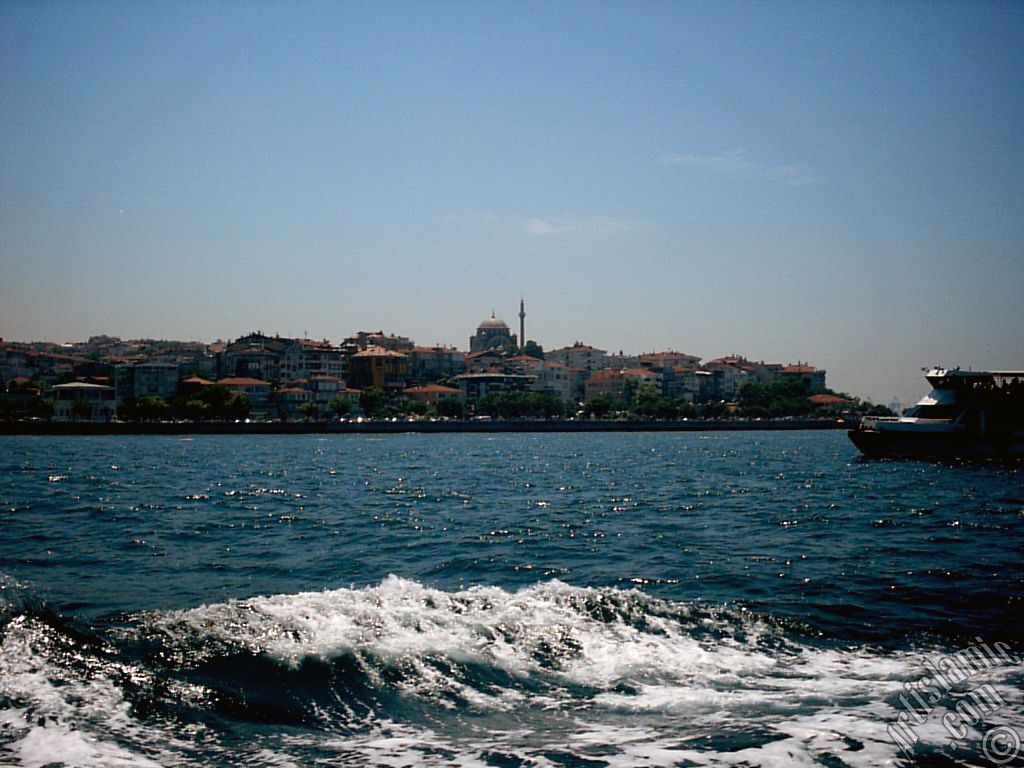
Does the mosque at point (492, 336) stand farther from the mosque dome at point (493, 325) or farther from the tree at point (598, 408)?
the tree at point (598, 408)

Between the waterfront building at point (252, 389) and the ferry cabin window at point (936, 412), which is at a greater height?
the waterfront building at point (252, 389)

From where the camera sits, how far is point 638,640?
8875mm

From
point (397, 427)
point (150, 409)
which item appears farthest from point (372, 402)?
point (150, 409)

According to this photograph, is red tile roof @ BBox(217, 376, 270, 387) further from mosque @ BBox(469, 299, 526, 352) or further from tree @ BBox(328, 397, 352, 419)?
mosque @ BBox(469, 299, 526, 352)

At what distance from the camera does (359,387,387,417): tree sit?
363 feet

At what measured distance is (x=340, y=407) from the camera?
108 m

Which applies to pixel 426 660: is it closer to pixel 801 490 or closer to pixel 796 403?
pixel 801 490

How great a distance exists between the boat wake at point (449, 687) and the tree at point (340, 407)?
325 feet

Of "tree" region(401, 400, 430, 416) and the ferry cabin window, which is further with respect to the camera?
"tree" region(401, 400, 430, 416)

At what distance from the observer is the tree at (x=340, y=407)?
107875mm

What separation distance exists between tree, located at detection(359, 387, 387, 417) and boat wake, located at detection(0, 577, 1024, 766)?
331 feet

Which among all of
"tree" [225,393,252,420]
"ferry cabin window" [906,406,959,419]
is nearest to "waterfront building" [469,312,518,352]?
"tree" [225,393,252,420]

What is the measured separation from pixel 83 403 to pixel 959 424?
89769mm

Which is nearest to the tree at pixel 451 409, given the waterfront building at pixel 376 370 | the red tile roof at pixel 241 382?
the waterfront building at pixel 376 370
